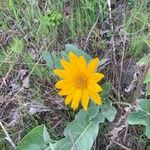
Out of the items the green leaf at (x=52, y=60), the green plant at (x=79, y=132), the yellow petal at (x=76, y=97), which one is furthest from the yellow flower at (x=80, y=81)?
the green leaf at (x=52, y=60)

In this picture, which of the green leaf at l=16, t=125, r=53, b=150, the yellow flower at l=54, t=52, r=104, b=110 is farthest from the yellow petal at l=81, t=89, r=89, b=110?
the green leaf at l=16, t=125, r=53, b=150

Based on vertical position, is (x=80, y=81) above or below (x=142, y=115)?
above

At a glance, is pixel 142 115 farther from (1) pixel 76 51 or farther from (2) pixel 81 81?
(1) pixel 76 51

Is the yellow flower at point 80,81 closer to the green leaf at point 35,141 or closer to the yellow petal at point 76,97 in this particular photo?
the yellow petal at point 76,97

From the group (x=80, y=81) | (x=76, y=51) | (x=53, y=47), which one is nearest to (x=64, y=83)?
(x=80, y=81)

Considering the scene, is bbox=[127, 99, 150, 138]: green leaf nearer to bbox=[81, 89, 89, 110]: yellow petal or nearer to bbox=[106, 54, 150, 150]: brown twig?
bbox=[106, 54, 150, 150]: brown twig

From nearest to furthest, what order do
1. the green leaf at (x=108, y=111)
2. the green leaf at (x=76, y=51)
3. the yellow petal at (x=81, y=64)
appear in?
the yellow petal at (x=81, y=64), the green leaf at (x=108, y=111), the green leaf at (x=76, y=51)
